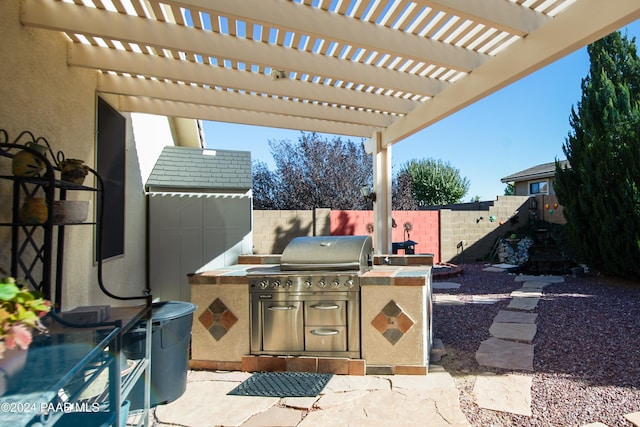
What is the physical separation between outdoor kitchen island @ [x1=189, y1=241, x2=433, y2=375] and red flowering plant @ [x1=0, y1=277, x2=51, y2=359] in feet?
7.41

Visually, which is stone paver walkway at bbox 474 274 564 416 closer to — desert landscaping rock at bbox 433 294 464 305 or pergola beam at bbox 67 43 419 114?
desert landscaping rock at bbox 433 294 464 305

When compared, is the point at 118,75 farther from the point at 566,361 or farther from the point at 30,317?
the point at 566,361

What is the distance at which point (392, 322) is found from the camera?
3.41 metres

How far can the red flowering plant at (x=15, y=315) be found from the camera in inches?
47.6

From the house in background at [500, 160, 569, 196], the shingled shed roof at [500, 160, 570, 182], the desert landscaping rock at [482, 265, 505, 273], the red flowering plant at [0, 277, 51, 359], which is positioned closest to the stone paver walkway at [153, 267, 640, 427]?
the red flowering plant at [0, 277, 51, 359]

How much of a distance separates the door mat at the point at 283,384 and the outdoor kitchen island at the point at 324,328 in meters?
0.08

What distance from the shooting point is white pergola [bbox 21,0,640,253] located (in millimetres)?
2910

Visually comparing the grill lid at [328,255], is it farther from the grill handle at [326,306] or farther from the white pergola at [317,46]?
the white pergola at [317,46]

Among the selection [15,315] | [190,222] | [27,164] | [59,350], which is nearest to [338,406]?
[59,350]

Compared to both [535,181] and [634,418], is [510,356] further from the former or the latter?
[535,181]

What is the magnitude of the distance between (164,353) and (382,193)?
435 cm

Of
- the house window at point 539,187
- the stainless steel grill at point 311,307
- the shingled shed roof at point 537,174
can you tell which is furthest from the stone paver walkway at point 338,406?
the house window at point 539,187

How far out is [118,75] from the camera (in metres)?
4.20

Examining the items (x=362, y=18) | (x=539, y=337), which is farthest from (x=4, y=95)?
(x=539, y=337)
